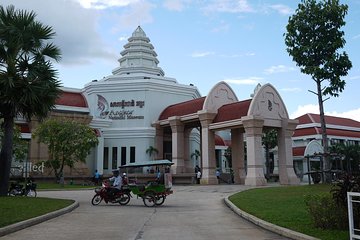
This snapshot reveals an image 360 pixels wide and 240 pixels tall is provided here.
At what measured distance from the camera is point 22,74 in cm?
1956

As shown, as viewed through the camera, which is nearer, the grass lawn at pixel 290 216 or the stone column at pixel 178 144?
the grass lawn at pixel 290 216

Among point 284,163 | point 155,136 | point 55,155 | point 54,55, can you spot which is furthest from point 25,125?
point 284,163

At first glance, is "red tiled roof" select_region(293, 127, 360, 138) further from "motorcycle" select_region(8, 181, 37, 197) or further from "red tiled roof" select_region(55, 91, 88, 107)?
"motorcycle" select_region(8, 181, 37, 197)

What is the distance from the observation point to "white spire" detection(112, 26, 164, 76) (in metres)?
55.2

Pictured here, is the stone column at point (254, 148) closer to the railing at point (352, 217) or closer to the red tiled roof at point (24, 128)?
the red tiled roof at point (24, 128)

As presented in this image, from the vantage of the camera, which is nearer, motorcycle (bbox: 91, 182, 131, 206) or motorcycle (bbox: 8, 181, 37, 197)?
motorcycle (bbox: 91, 182, 131, 206)

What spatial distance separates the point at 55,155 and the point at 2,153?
49.9 ft

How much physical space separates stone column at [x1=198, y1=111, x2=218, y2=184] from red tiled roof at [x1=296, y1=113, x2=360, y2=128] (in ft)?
81.8

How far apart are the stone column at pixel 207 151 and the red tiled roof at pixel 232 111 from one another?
0.79m

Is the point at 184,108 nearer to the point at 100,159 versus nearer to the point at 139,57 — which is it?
the point at 100,159

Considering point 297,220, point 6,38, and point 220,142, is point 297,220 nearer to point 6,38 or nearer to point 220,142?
point 6,38

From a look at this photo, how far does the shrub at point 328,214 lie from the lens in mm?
9375

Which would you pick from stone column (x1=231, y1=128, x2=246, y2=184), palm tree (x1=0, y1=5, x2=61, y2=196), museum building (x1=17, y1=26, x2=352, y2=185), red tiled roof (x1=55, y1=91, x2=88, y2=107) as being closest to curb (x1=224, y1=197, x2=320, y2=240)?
palm tree (x1=0, y1=5, x2=61, y2=196)

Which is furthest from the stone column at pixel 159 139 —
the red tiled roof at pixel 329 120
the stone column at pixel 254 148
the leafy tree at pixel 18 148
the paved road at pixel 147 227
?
the paved road at pixel 147 227
